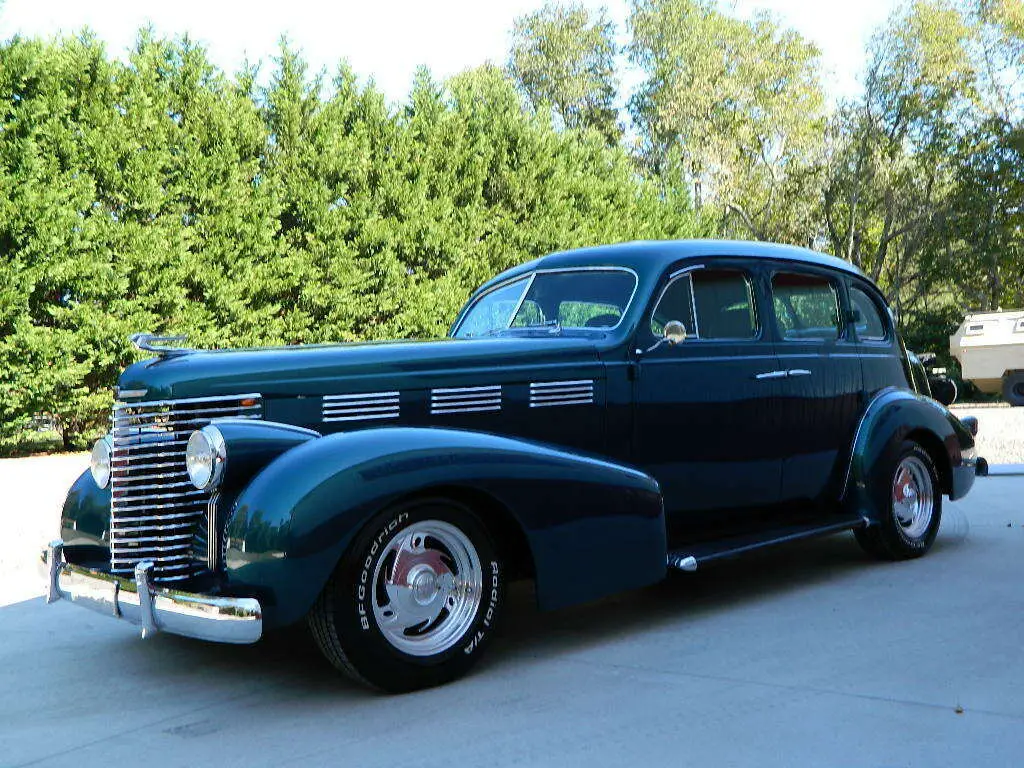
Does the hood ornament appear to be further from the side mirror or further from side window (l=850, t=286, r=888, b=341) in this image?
side window (l=850, t=286, r=888, b=341)

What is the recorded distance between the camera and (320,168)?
1917cm

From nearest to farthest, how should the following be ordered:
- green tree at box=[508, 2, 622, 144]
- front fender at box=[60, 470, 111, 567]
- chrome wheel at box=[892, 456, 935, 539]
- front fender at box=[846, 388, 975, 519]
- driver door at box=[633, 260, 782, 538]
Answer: front fender at box=[60, 470, 111, 567] → driver door at box=[633, 260, 782, 538] → front fender at box=[846, 388, 975, 519] → chrome wheel at box=[892, 456, 935, 539] → green tree at box=[508, 2, 622, 144]

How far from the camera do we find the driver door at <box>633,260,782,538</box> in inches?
214

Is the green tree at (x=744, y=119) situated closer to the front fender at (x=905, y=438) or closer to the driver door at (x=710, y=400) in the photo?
the front fender at (x=905, y=438)

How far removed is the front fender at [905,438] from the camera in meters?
6.36

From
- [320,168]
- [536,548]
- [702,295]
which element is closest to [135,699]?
[536,548]

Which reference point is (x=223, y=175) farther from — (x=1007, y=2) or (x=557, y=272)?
(x=1007, y=2)

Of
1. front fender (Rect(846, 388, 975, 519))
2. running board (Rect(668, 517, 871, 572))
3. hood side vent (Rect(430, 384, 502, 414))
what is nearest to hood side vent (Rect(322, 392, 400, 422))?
hood side vent (Rect(430, 384, 502, 414))

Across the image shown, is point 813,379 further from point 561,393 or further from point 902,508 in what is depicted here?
point 561,393

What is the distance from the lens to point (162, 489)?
4.38 m

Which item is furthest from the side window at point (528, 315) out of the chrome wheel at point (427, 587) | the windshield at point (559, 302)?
the chrome wheel at point (427, 587)

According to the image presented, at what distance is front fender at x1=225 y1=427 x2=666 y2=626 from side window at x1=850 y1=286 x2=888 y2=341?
2.40m

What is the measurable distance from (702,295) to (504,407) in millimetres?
1470

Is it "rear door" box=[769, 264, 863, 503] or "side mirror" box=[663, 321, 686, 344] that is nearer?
"side mirror" box=[663, 321, 686, 344]
